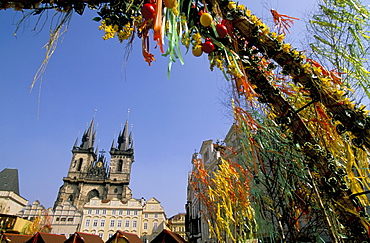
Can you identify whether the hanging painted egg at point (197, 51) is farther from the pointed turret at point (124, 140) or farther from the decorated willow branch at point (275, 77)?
the pointed turret at point (124, 140)

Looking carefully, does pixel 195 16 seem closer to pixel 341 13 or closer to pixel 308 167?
pixel 308 167

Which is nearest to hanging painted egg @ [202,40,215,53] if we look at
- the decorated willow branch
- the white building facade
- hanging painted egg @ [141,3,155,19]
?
the decorated willow branch

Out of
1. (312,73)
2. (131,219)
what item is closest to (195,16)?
(312,73)

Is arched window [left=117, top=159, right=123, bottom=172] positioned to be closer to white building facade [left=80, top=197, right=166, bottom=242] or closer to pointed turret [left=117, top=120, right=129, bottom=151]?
pointed turret [left=117, top=120, right=129, bottom=151]

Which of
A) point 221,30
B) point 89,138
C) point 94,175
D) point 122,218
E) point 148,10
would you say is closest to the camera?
point 148,10

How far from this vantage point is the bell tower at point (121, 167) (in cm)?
5470

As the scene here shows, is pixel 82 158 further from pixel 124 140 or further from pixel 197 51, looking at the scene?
pixel 197 51

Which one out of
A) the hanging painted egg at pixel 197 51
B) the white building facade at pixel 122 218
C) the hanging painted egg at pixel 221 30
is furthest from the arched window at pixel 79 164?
the hanging painted egg at pixel 221 30

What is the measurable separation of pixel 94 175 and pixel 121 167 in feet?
24.6

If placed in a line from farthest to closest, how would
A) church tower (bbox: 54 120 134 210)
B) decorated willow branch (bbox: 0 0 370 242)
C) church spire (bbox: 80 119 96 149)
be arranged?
church spire (bbox: 80 119 96 149)
church tower (bbox: 54 120 134 210)
decorated willow branch (bbox: 0 0 370 242)

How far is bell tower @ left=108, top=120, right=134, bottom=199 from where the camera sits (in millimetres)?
54697

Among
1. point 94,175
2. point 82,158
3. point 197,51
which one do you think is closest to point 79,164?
point 82,158

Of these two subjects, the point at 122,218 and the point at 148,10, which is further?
the point at 122,218

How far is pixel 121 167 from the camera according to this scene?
58625mm
